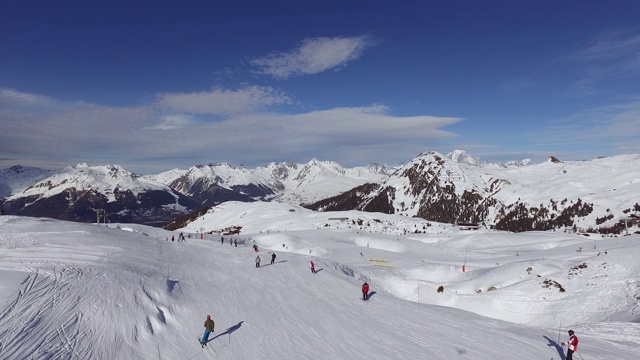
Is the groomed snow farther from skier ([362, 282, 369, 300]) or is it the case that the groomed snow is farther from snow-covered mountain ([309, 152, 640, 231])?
snow-covered mountain ([309, 152, 640, 231])

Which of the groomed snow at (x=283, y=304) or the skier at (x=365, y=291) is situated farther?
the skier at (x=365, y=291)

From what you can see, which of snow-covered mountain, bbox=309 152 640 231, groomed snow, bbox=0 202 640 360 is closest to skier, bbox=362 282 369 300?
groomed snow, bbox=0 202 640 360

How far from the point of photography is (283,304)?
1137 inches

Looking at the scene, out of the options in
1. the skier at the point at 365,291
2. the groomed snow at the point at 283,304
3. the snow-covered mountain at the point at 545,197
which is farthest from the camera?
the snow-covered mountain at the point at 545,197

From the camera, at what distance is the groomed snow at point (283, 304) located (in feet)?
64.2

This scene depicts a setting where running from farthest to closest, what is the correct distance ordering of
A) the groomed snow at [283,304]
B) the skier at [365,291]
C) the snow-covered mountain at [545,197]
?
1. the snow-covered mountain at [545,197]
2. the skier at [365,291]
3. the groomed snow at [283,304]

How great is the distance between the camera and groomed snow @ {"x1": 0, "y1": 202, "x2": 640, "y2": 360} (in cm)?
1958

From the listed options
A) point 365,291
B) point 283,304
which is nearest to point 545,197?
point 365,291

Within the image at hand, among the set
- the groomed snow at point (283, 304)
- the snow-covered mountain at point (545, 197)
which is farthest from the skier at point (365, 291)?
the snow-covered mountain at point (545, 197)

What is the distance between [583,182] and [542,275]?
131 m

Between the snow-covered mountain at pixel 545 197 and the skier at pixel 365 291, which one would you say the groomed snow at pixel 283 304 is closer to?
the skier at pixel 365 291

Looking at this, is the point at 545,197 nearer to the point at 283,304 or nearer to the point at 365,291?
the point at 365,291

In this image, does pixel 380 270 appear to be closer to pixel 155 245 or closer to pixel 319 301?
pixel 319 301

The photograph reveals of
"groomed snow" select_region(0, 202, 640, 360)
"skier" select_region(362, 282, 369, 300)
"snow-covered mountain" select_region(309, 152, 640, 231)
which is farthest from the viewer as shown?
"snow-covered mountain" select_region(309, 152, 640, 231)
